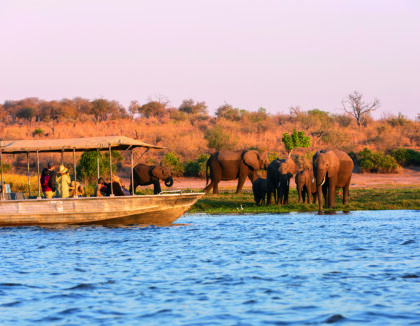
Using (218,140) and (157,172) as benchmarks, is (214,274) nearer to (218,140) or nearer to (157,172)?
(157,172)

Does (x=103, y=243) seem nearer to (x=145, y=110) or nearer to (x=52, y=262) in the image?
(x=52, y=262)

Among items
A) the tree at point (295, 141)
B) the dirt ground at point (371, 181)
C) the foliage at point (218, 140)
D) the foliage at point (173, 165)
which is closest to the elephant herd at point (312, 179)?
the dirt ground at point (371, 181)

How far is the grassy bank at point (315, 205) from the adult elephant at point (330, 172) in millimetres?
515

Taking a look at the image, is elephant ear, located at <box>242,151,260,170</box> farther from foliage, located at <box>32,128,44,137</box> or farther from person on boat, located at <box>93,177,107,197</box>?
foliage, located at <box>32,128,44,137</box>

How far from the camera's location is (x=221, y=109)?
252ft

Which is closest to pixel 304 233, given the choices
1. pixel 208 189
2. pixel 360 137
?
pixel 208 189

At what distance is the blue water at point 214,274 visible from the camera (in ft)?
33.1

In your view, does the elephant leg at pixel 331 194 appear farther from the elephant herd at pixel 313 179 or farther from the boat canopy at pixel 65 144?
the boat canopy at pixel 65 144

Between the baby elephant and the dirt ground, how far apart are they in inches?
298

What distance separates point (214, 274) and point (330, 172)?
12.3m

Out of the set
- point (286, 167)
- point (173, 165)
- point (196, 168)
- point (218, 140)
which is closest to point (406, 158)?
point (196, 168)

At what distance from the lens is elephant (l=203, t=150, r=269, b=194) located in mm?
31375

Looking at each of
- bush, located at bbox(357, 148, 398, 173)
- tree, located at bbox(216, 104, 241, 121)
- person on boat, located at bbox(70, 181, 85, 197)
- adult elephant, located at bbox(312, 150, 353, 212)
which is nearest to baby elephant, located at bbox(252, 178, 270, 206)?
adult elephant, located at bbox(312, 150, 353, 212)

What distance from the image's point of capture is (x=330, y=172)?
24672mm
